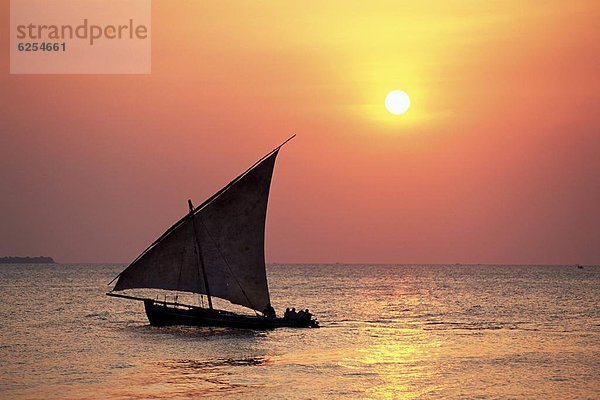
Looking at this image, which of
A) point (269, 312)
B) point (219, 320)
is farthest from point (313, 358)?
point (219, 320)

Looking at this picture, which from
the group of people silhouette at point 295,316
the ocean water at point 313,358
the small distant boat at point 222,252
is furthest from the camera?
the group of people silhouette at point 295,316

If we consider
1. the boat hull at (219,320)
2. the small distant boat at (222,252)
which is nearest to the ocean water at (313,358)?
the boat hull at (219,320)

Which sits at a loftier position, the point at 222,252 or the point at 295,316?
the point at 222,252

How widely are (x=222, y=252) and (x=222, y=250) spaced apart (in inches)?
5.1

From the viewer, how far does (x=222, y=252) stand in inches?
2420

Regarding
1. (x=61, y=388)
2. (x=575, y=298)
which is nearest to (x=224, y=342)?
(x=61, y=388)

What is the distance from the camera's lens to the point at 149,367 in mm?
46562

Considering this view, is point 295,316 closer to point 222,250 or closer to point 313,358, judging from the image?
point 222,250

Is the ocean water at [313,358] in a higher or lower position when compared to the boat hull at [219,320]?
lower

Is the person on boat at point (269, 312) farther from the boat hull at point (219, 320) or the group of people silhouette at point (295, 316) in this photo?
the group of people silhouette at point (295, 316)

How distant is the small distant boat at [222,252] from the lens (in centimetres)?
6025

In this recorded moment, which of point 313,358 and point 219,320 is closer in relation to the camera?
point 313,358

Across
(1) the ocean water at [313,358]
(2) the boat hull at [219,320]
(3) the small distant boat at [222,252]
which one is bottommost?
(1) the ocean water at [313,358]

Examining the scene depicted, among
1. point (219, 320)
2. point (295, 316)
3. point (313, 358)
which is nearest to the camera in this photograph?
point (313, 358)
